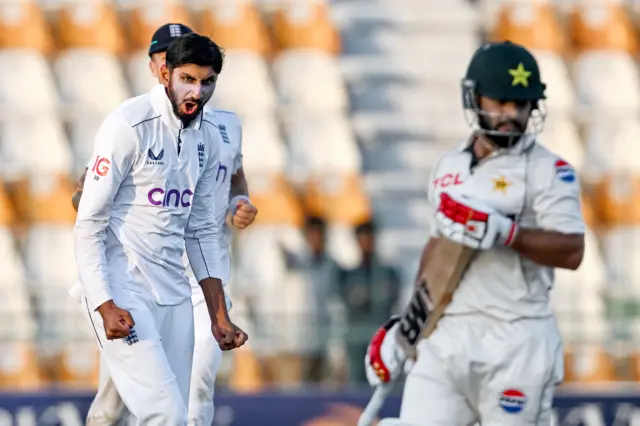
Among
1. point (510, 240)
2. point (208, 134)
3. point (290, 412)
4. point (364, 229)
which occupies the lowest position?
point (290, 412)

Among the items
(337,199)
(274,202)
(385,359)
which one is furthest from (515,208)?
(337,199)

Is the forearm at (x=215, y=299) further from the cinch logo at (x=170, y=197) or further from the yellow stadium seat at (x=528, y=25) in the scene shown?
the yellow stadium seat at (x=528, y=25)

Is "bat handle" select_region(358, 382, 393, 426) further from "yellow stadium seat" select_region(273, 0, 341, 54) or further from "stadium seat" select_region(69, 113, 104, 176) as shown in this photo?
"yellow stadium seat" select_region(273, 0, 341, 54)

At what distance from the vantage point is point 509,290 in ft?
16.5

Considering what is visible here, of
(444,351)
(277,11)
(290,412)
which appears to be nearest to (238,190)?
(444,351)

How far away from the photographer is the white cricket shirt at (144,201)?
4.89 m

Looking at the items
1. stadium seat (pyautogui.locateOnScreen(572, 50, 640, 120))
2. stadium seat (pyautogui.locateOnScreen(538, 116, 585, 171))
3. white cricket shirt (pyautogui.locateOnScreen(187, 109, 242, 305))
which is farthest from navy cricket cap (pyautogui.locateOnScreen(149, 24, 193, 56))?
stadium seat (pyautogui.locateOnScreen(572, 50, 640, 120))

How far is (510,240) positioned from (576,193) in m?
0.34

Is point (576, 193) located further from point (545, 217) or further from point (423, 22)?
point (423, 22)

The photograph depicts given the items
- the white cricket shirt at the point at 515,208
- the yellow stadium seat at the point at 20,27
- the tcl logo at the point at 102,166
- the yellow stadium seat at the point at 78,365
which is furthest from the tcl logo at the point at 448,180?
the yellow stadium seat at the point at 20,27

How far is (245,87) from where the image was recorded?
503 inches

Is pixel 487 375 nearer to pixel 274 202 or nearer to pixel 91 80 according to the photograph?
pixel 274 202

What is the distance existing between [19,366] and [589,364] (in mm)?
4024

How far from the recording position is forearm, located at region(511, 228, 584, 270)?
4840 mm
